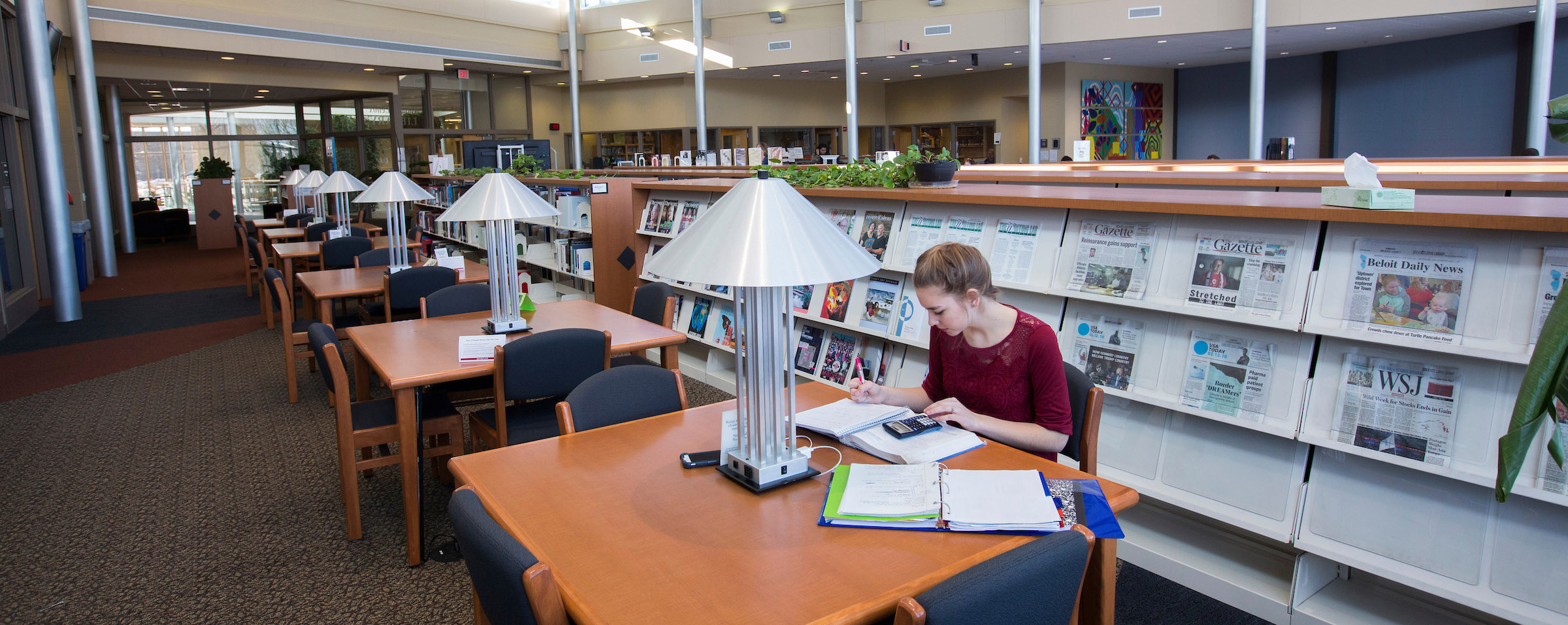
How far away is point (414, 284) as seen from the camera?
5.34 m

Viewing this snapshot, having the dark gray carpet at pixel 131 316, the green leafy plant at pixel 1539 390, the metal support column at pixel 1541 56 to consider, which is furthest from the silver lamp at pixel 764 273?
the metal support column at pixel 1541 56

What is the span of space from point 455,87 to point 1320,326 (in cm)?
1727

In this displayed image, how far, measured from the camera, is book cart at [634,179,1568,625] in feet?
7.58

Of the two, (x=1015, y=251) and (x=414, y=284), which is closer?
(x=1015, y=251)

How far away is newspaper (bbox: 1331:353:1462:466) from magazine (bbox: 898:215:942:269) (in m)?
1.79

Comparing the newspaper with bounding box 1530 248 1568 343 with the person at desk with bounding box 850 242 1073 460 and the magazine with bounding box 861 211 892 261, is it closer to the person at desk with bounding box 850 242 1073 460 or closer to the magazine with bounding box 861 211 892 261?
the person at desk with bounding box 850 242 1073 460

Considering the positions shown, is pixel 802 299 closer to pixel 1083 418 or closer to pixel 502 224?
pixel 502 224

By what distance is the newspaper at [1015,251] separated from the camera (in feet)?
11.7

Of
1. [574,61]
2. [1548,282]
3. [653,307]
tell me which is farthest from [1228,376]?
[574,61]

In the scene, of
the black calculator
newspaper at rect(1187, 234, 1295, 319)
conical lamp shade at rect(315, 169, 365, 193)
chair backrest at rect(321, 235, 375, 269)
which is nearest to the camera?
the black calculator

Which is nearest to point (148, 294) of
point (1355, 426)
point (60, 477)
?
point (60, 477)

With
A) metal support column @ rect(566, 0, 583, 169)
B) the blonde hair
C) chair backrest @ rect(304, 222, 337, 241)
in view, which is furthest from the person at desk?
metal support column @ rect(566, 0, 583, 169)

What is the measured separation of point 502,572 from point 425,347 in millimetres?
2487

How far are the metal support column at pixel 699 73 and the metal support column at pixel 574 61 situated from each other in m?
2.46
